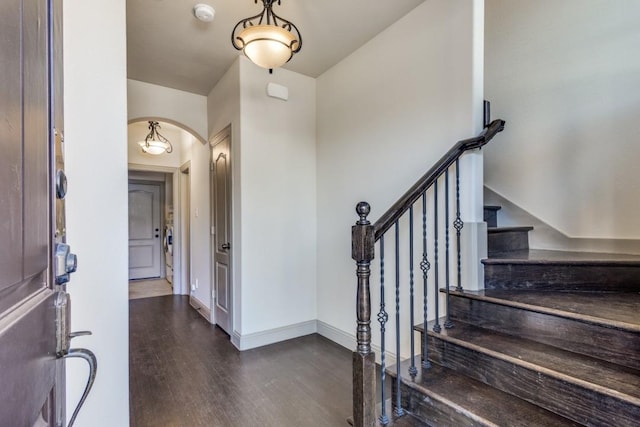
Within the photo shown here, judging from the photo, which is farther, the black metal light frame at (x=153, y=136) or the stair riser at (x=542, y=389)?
the black metal light frame at (x=153, y=136)

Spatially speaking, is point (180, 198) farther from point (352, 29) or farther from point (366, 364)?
point (366, 364)

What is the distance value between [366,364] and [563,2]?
3.11 m

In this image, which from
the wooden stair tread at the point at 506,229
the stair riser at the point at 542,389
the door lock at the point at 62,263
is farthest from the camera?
the wooden stair tread at the point at 506,229

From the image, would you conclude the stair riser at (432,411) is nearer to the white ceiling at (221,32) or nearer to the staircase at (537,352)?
the staircase at (537,352)

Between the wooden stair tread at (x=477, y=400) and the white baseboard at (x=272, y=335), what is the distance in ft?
5.89

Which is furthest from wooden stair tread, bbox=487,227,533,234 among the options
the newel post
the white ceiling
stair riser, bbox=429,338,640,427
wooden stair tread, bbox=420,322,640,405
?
the white ceiling

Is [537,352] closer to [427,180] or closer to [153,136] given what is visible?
[427,180]

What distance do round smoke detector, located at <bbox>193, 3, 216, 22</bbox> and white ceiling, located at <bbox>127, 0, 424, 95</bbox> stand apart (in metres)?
0.03

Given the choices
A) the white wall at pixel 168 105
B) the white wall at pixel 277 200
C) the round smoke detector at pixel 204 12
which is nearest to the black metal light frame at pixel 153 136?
the white wall at pixel 168 105

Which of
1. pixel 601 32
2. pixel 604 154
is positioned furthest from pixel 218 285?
pixel 601 32

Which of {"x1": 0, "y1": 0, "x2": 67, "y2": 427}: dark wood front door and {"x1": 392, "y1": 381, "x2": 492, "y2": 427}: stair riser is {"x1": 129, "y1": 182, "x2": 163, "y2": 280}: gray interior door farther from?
{"x1": 0, "y1": 0, "x2": 67, "y2": 427}: dark wood front door

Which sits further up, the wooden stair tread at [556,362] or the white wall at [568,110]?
the white wall at [568,110]

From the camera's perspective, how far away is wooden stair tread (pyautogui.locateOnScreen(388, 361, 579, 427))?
4.01 feet

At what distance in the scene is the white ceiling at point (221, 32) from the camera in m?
2.39
